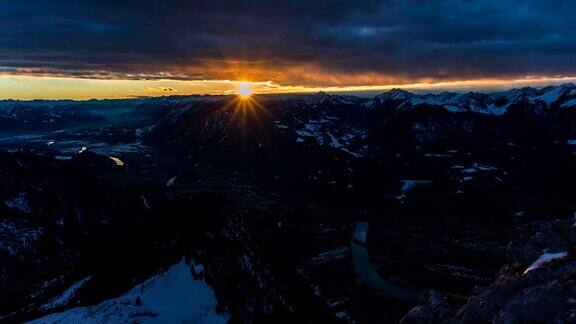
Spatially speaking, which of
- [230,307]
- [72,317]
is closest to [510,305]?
[230,307]

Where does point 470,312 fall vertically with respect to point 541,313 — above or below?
below

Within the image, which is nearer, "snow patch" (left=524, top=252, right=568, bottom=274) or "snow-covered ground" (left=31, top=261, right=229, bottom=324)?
"snow patch" (left=524, top=252, right=568, bottom=274)

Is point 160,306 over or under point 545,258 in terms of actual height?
under

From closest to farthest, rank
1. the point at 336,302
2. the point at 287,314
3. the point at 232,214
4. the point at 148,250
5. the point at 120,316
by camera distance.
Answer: the point at 120,316
the point at 287,314
the point at 148,250
the point at 232,214
the point at 336,302

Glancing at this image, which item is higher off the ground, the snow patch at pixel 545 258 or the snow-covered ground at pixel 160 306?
the snow patch at pixel 545 258

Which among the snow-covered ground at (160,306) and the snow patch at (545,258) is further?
the snow-covered ground at (160,306)

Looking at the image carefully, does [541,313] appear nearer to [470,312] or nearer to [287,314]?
[470,312]

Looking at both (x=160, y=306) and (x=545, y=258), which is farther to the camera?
(x=160, y=306)

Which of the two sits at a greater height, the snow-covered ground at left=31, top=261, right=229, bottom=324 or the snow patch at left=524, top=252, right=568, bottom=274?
the snow patch at left=524, top=252, right=568, bottom=274
